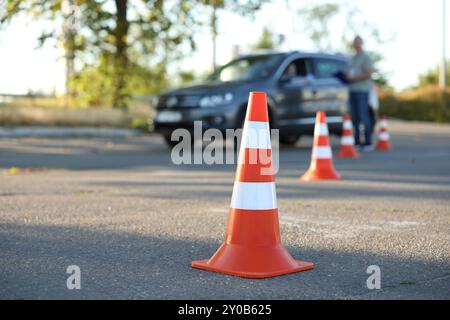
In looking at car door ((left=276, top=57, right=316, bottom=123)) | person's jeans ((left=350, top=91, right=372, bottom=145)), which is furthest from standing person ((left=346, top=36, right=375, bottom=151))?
car door ((left=276, top=57, right=316, bottom=123))

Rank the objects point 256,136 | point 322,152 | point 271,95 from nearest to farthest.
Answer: point 256,136, point 322,152, point 271,95

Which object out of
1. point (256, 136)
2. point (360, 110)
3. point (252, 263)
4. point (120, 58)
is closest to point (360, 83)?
point (360, 110)

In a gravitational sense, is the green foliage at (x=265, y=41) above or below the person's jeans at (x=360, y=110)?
above

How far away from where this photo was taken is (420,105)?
39938 millimetres

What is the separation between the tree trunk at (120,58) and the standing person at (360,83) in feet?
20.3

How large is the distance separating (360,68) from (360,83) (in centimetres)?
28

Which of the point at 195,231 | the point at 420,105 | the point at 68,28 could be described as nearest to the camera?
the point at 195,231

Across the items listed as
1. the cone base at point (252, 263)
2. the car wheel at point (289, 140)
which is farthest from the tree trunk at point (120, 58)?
the cone base at point (252, 263)

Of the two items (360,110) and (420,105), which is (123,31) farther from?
(420,105)

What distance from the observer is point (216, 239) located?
5.07 metres

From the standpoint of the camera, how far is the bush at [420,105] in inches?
1531

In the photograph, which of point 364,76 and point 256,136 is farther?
point 364,76

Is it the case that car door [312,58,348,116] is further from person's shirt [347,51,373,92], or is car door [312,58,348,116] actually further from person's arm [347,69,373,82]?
person's arm [347,69,373,82]

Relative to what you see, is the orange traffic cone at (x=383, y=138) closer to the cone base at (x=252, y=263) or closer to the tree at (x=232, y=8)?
the tree at (x=232, y=8)
